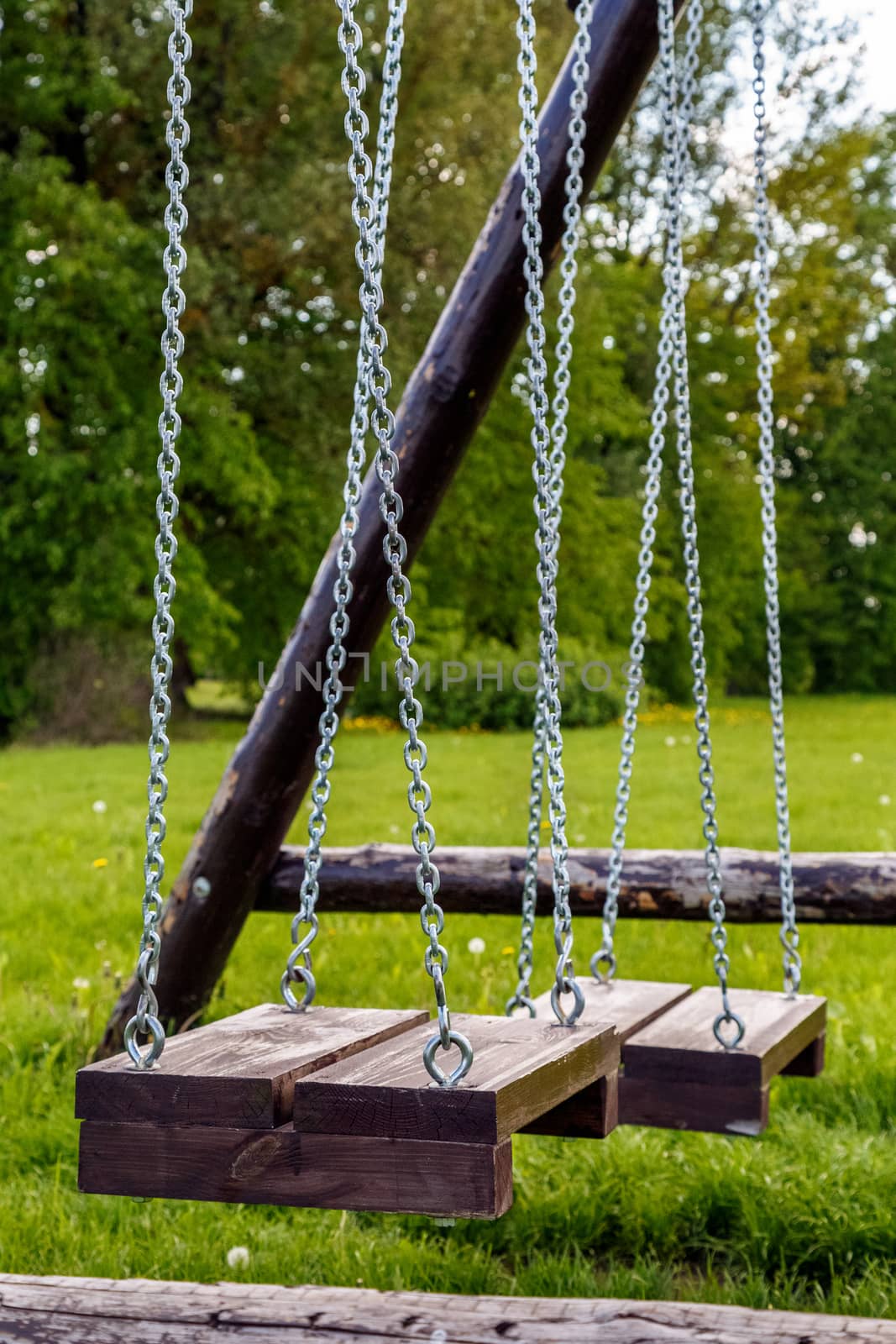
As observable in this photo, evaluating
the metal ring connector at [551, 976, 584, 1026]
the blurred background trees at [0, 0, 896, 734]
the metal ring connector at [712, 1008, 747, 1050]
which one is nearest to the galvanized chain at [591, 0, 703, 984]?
the metal ring connector at [712, 1008, 747, 1050]

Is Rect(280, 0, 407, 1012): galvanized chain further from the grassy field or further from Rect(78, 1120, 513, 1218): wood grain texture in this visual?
the grassy field

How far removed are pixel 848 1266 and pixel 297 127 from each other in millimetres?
14059

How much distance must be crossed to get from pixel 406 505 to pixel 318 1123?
73.4 inches

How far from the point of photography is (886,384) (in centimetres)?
2512

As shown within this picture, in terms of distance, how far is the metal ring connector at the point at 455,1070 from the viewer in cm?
166

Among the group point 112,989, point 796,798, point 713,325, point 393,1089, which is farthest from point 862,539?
point 393,1089

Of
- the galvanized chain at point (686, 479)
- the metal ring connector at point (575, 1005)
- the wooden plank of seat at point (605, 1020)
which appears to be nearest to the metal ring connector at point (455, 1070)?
the metal ring connector at point (575, 1005)

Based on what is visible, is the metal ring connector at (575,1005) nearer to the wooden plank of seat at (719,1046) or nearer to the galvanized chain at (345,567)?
the galvanized chain at (345,567)

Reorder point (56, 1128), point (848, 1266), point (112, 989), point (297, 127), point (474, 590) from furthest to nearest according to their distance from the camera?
point (474, 590) < point (297, 127) < point (112, 989) < point (56, 1128) < point (848, 1266)

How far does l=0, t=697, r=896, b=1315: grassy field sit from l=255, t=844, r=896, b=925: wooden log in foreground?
56cm

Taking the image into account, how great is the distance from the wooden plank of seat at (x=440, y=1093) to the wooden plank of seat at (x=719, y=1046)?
0.64 meters

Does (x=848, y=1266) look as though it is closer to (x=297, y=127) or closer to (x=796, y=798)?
(x=796, y=798)

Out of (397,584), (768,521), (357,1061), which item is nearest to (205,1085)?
(357,1061)

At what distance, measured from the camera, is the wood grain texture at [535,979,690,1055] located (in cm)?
261
